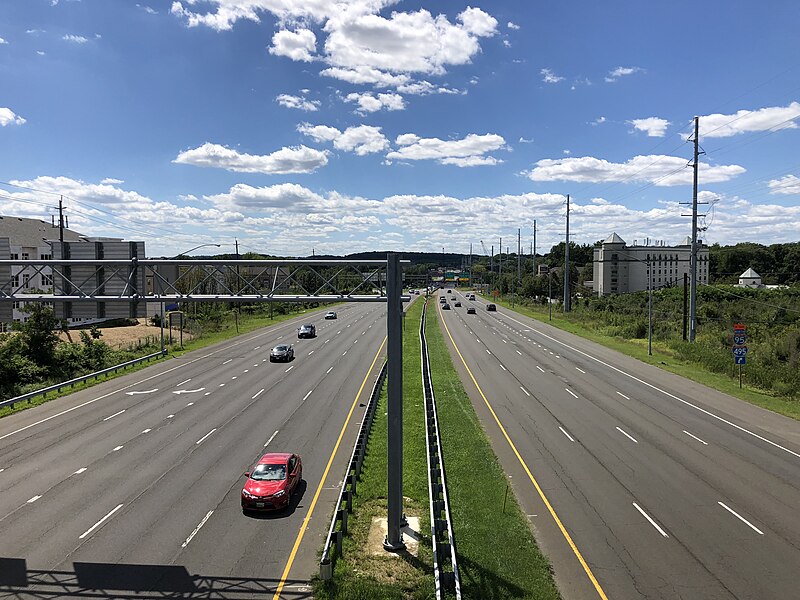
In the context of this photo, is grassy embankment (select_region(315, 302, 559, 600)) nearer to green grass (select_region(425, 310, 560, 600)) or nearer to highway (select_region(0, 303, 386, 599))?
green grass (select_region(425, 310, 560, 600))

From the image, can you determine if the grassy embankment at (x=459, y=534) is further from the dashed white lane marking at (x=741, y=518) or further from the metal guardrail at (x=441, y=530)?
the dashed white lane marking at (x=741, y=518)

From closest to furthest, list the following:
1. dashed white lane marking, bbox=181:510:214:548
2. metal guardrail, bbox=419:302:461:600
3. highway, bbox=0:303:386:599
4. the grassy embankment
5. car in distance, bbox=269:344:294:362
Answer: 1. metal guardrail, bbox=419:302:461:600
2. the grassy embankment
3. highway, bbox=0:303:386:599
4. dashed white lane marking, bbox=181:510:214:548
5. car in distance, bbox=269:344:294:362

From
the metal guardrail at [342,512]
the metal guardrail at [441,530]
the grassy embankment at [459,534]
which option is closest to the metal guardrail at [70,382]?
the grassy embankment at [459,534]

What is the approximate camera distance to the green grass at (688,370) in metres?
32.0

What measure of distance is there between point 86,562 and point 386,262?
35.7 feet

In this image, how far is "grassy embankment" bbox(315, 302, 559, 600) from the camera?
43.6ft

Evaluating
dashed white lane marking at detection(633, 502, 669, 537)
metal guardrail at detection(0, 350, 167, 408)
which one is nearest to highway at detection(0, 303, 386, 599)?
metal guardrail at detection(0, 350, 167, 408)

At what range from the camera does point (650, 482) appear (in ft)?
66.3

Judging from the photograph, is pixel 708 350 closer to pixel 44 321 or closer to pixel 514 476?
pixel 514 476

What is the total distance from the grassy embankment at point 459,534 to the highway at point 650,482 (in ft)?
2.11

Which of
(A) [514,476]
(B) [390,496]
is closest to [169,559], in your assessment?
(B) [390,496]

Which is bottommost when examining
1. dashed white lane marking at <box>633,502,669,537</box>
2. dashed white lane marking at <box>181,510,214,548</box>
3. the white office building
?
dashed white lane marking at <box>181,510,214,548</box>

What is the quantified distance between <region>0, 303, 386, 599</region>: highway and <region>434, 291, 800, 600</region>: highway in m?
6.93

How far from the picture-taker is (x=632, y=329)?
6500 cm
